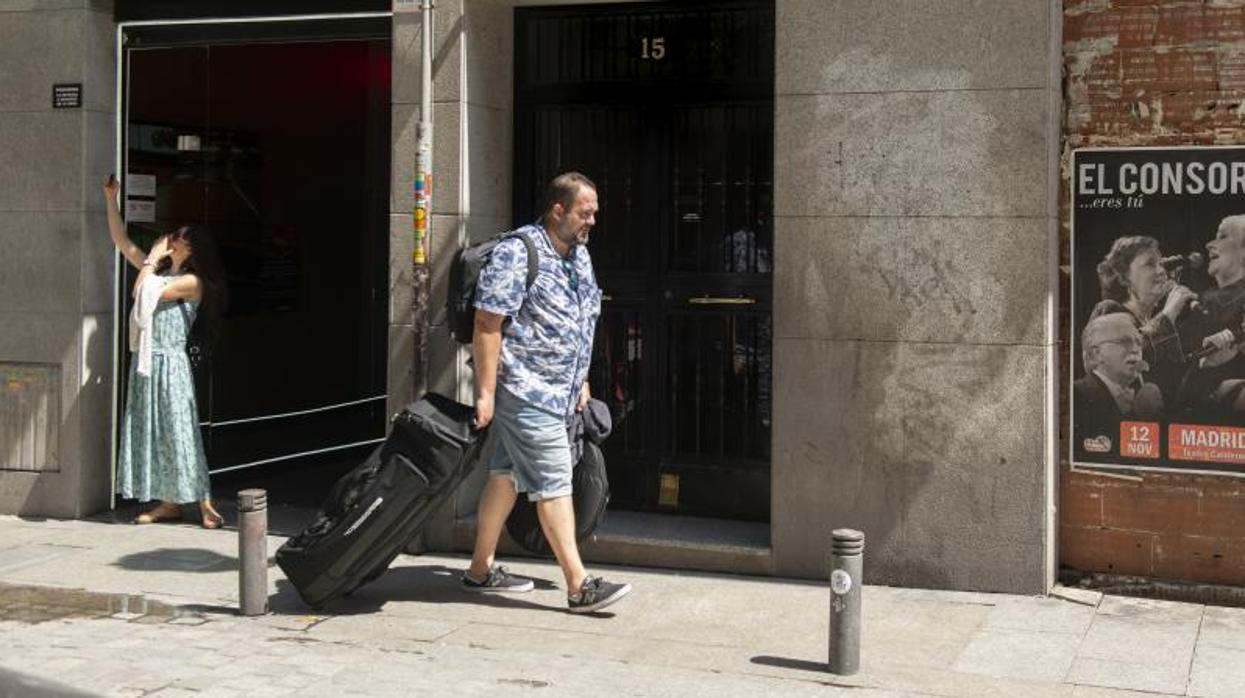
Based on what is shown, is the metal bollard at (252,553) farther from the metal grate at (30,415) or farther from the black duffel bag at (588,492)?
the metal grate at (30,415)

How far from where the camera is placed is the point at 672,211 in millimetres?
9289

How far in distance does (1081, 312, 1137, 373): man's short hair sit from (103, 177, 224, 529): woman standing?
521 cm

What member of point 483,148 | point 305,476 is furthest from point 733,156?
point 305,476

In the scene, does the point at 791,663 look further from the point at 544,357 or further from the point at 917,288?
the point at 917,288

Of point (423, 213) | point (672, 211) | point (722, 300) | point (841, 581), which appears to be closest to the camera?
point (841, 581)

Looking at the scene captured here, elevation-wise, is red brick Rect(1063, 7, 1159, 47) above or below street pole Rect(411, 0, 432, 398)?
above

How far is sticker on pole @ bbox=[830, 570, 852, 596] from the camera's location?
255 inches

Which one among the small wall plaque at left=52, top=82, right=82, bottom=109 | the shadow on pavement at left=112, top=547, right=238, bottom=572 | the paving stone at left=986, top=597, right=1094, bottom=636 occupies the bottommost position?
the paving stone at left=986, top=597, right=1094, bottom=636

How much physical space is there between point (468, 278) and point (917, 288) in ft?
7.55

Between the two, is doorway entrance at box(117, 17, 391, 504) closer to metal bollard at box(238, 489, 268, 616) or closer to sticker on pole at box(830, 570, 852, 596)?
metal bollard at box(238, 489, 268, 616)

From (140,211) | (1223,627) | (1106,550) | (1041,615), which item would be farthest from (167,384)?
(1223,627)

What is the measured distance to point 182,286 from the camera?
9727mm

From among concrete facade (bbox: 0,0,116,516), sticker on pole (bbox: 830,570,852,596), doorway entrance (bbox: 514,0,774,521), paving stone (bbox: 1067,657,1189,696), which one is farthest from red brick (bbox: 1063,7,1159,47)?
concrete facade (bbox: 0,0,116,516)

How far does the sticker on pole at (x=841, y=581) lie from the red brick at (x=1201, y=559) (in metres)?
2.35
